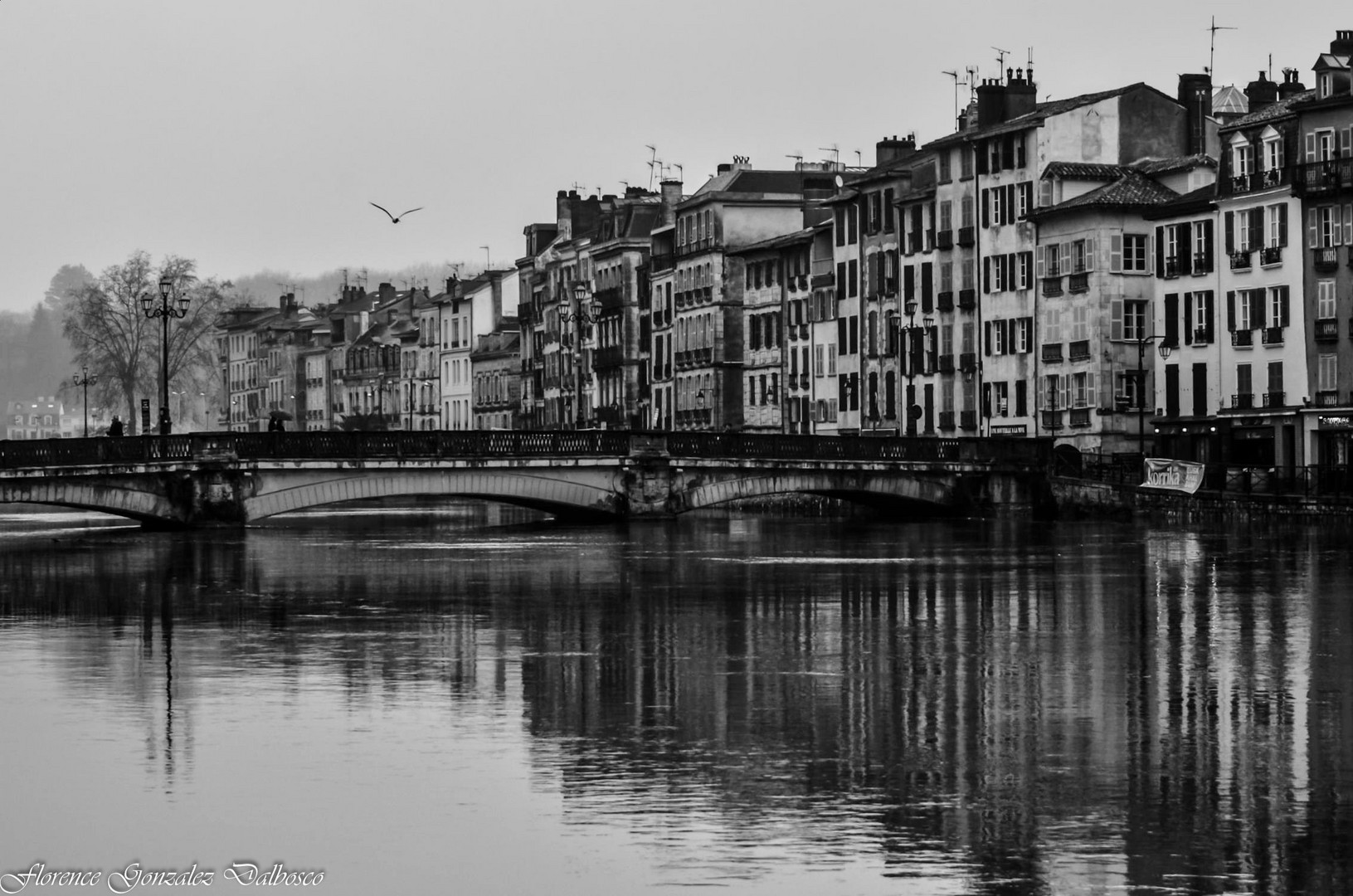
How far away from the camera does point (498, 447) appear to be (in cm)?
8675

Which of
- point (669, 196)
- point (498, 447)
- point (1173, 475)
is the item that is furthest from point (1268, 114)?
point (669, 196)

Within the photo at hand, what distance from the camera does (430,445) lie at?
85562mm

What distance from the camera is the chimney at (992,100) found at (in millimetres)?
111438

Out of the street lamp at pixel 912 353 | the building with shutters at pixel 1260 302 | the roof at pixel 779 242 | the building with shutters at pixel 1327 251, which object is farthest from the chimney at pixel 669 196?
the building with shutters at pixel 1327 251

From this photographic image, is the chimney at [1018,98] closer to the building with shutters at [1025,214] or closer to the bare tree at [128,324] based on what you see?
the building with shutters at [1025,214]

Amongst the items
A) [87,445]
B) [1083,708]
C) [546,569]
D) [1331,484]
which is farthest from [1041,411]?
[1083,708]

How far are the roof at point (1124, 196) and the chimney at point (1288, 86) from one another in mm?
5762

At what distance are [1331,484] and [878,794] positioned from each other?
2686 inches

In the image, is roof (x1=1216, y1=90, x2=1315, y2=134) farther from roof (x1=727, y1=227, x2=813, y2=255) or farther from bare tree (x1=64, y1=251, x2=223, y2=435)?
bare tree (x1=64, y1=251, x2=223, y2=435)

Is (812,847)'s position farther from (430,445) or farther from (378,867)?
(430,445)

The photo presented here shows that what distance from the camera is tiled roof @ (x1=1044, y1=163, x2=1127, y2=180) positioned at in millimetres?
102500

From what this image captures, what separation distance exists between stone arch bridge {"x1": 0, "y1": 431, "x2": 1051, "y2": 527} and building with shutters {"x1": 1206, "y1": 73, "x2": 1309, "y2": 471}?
7.09m

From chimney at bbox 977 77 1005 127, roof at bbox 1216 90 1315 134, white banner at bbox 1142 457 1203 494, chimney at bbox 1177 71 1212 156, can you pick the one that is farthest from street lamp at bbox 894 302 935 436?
white banner at bbox 1142 457 1203 494

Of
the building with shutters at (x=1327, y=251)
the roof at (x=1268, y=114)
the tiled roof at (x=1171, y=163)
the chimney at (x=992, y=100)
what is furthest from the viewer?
the chimney at (x=992, y=100)
